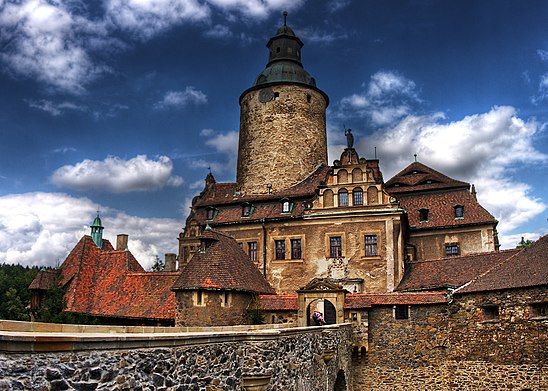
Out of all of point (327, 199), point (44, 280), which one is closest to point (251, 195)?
point (327, 199)

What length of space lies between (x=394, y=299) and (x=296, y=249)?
354 inches

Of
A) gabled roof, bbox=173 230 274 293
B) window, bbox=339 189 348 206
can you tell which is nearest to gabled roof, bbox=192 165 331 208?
window, bbox=339 189 348 206

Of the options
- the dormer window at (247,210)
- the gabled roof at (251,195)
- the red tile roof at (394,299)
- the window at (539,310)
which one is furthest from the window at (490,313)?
the dormer window at (247,210)

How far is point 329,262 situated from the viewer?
30094mm

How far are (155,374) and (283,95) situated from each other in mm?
33052

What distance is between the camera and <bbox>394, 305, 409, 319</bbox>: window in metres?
23.5

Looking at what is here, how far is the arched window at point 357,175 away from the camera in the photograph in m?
30.3

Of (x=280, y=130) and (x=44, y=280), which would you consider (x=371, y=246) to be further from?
(x=44, y=280)

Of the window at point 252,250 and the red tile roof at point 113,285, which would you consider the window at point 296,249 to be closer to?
the window at point 252,250

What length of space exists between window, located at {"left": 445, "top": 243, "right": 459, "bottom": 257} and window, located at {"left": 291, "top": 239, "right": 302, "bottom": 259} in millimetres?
9134

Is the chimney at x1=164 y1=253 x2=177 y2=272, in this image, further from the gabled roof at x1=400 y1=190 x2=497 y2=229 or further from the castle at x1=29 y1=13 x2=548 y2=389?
the gabled roof at x1=400 y1=190 x2=497 y2=229

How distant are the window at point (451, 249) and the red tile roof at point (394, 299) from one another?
9089 millimetres

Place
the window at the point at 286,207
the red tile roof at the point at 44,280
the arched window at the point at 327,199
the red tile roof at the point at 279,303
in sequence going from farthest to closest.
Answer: the window at the point at 286,207, the red tile roof at the point at 44,280, the arched window at the point at 327,199, the red tile roof at the point at 279,303

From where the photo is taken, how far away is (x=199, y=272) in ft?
84.6
